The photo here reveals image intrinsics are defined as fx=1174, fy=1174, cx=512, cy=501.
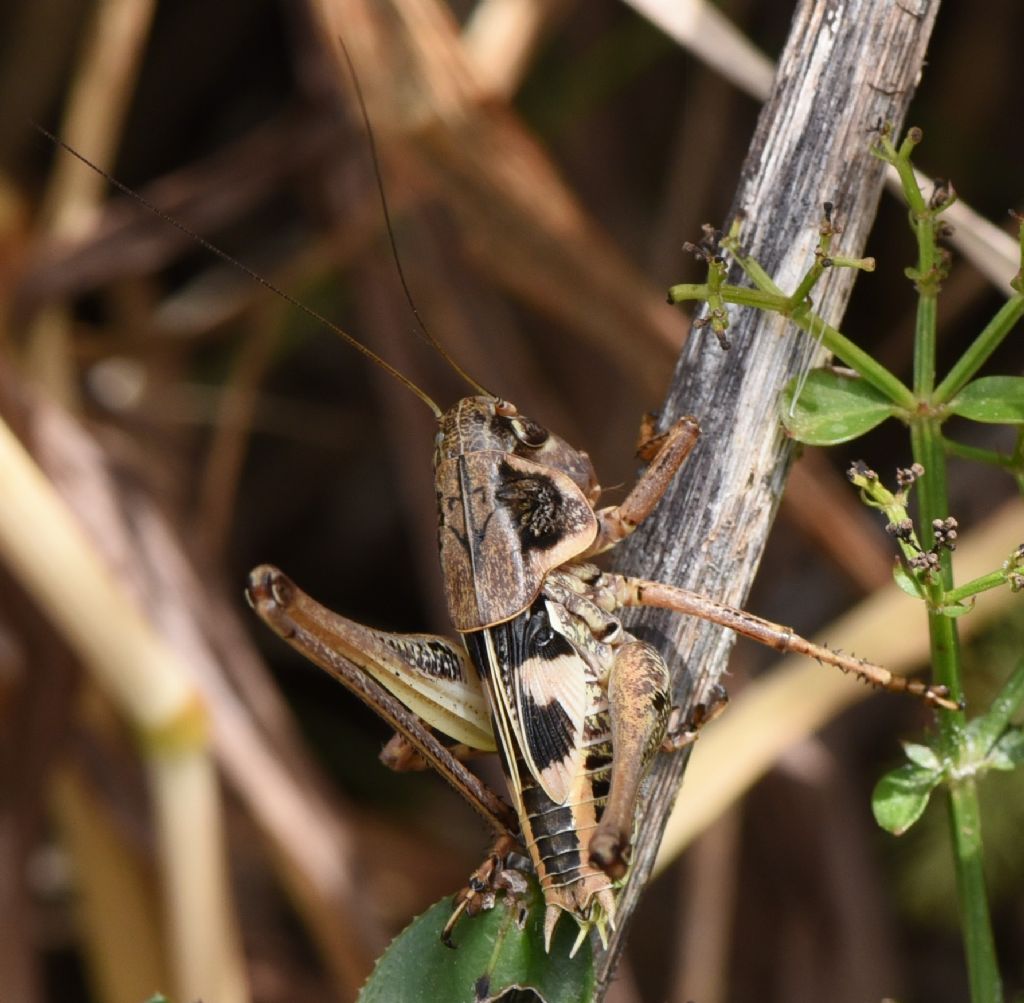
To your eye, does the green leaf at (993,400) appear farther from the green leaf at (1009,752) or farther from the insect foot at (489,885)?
the insect foot at (489,885)

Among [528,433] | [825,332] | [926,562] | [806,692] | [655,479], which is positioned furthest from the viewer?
[806,692]

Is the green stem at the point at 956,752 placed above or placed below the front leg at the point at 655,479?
below

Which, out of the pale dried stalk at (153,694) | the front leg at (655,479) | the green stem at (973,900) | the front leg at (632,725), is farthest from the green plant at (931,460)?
the pale dried stalk at (153,694)

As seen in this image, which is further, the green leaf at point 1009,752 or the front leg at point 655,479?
the front leg at point 655,479

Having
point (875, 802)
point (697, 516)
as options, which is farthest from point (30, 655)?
point (875, 802)

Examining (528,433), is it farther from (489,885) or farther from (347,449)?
(347,449)

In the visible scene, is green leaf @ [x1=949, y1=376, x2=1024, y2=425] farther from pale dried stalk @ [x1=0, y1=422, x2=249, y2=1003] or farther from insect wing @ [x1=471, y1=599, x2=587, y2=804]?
pale dried stalk @ [x1=0, y1=422, x2=249, y2=1003]

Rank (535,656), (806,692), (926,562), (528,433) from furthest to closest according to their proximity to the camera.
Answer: (806,692) → (528,433) → (535,656) → (926,562)

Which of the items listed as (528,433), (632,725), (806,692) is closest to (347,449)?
(806,692)
